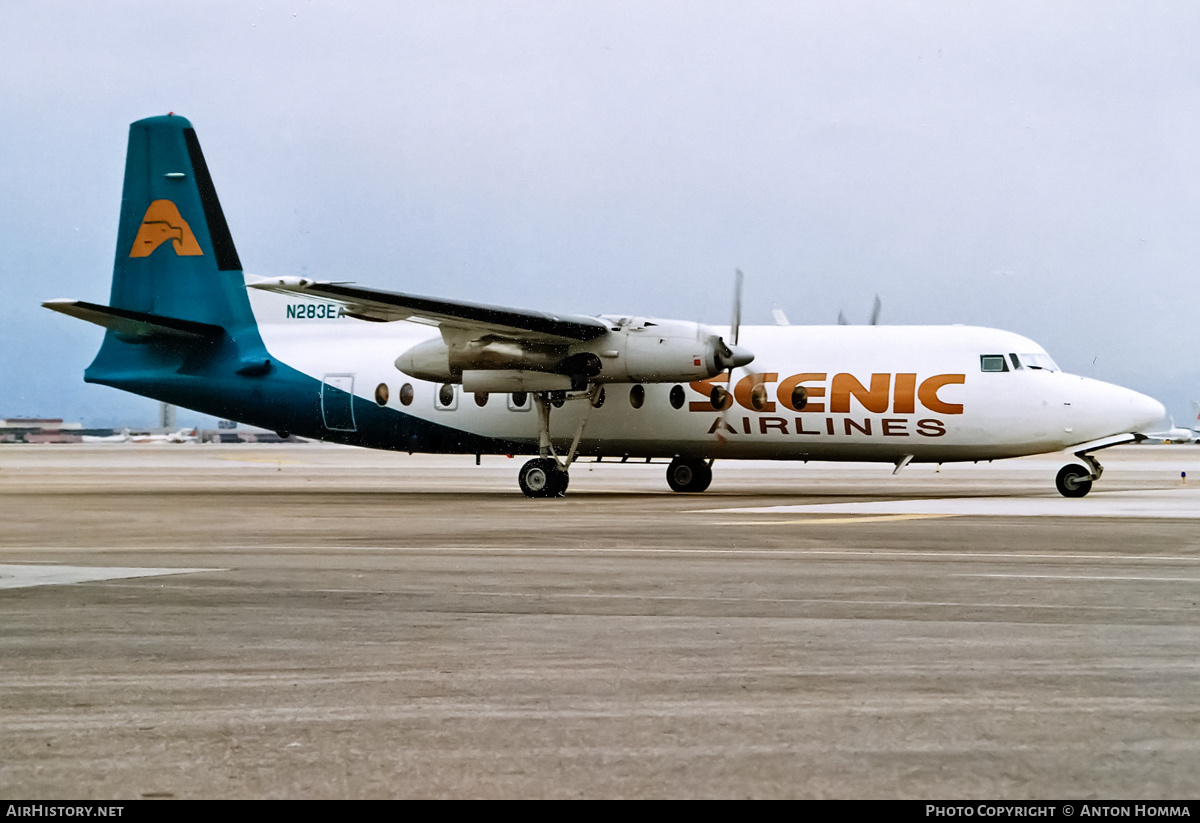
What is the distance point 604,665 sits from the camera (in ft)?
22.9

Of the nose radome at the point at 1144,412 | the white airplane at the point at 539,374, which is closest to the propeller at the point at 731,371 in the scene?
the white airplane at the point at 539,374

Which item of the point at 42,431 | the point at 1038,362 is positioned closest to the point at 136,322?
the point at 1038,362

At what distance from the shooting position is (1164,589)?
33.3ft

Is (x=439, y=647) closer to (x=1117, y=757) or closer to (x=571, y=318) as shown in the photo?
(x=1117, y=757)

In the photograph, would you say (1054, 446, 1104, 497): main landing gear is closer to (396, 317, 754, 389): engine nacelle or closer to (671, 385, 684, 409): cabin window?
(396, 317, 754, 389): engine nacelle

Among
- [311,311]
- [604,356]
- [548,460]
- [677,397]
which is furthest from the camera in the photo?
[311,311]

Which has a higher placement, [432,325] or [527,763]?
[432,325]

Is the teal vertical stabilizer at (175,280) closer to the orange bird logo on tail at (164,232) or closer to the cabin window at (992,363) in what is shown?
the orange bird logo on tail at (164,232)

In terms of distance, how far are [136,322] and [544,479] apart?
9.93 m

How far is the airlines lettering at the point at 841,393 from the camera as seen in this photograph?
24359 millimetres

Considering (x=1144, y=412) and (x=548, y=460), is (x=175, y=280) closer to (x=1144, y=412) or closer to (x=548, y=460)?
(x=548, y=460)

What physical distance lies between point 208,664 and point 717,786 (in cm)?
356
